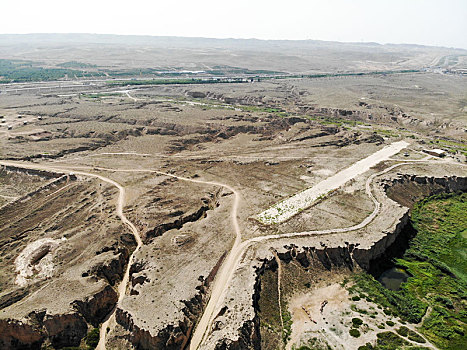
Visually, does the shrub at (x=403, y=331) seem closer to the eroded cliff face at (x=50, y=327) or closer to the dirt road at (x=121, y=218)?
the dirt road at (x=121, y=218)

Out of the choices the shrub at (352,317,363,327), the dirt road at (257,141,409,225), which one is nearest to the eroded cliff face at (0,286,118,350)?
the dirt road at (257,141,409,225)

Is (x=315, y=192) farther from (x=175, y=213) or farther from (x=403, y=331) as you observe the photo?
(x=403, y=331)

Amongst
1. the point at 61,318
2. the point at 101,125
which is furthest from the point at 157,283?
the point at 101,125

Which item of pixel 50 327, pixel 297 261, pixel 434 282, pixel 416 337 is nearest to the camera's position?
pixel 50 327

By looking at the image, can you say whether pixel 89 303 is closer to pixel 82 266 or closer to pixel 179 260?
pixel 82 266

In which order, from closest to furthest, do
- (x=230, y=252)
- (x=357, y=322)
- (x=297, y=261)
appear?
1. (x=357, y=322)
2. (x=297, y=261)
3. (x=230, y=252)

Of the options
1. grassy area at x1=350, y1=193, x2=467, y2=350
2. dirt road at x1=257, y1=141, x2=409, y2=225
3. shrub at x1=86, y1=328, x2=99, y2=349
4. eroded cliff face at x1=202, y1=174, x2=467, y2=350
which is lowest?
shrub at x1=86, y1=328, x2=99, y2=349

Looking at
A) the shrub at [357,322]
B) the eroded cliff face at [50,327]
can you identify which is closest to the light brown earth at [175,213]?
Answer: the eroded cliff face at [50,327]

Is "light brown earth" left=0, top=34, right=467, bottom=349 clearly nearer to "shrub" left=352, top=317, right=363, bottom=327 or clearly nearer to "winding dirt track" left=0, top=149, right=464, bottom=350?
"winding dirt track" left=0, top=149, right=464, bottom=350

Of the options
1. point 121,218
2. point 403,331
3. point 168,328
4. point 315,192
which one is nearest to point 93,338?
point 168,328
